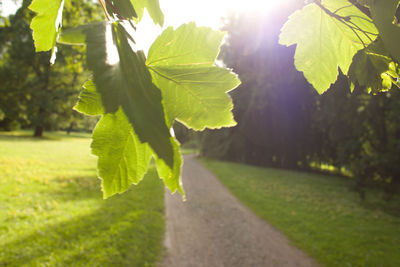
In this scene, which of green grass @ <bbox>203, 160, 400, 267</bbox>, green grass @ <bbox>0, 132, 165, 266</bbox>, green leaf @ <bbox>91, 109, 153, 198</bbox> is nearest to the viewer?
green leaf @ <bbox>91, 109, 153, 198</bbox>

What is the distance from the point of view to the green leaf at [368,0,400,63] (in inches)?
24.1

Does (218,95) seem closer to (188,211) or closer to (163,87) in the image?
(163,87)

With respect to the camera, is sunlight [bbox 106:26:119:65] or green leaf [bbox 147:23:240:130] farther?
green leaf [bbox 147:23:240:130]

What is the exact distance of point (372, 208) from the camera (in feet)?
33.6

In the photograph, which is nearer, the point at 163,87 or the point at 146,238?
the point at 163,87

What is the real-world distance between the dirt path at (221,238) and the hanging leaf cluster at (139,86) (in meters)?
5.88

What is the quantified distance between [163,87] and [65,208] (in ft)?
28.4

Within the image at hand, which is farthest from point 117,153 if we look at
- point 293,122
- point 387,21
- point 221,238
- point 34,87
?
point 34,87

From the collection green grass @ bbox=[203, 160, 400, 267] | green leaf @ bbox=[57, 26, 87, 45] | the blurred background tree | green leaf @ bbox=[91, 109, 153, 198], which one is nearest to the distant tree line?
green grass @ bbox=[203, 160, 400, 267]

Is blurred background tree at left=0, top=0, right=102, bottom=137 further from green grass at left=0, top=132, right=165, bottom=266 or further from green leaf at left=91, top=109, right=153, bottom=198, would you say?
green leaf at left=91, top=109, right=153, bottom=198

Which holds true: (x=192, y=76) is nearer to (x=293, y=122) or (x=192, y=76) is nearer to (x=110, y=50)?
(x=110, y=50)

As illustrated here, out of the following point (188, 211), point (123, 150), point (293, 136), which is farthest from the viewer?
point (293, 136)

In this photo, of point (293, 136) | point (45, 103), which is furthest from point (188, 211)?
point (45, 103)

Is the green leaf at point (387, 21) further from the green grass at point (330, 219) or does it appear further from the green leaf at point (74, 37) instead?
the green grass at point (330, 219)
